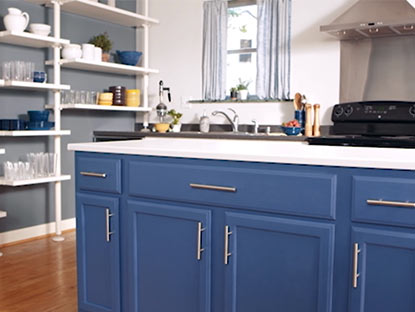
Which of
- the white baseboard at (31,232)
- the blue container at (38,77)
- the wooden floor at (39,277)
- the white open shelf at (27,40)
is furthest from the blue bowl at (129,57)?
the wooden floor at (39,277)

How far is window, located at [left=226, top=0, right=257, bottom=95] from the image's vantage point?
5062 millimetres

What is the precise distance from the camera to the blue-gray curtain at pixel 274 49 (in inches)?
185

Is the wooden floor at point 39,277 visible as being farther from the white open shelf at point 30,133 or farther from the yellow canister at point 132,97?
the yellow canister at point 132,97

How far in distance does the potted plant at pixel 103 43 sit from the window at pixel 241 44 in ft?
4.00

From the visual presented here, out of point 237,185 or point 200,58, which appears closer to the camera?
point 237,185

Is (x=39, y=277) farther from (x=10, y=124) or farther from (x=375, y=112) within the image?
(x=375, y=112)

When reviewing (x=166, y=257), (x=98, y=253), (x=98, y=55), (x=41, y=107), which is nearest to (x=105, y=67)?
(x=98, y=55)

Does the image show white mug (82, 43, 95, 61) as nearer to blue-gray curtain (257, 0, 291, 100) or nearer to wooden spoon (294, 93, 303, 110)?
blue-gray curtain (257, 0, 291, 100)

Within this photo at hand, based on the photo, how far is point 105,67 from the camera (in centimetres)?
487

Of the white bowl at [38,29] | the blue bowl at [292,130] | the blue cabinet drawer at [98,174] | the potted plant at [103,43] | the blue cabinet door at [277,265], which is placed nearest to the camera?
the blue cabinet door at [277,265]

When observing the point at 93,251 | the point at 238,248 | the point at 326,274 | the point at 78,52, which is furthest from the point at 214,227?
the point at 78,52

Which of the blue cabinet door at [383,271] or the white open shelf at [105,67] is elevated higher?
the white open shelf at [105,67]

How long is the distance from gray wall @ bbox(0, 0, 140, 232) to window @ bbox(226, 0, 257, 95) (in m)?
1.19

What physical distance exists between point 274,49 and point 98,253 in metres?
3.04
